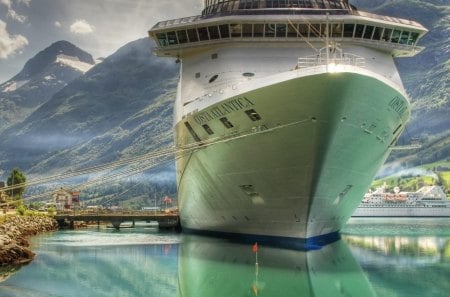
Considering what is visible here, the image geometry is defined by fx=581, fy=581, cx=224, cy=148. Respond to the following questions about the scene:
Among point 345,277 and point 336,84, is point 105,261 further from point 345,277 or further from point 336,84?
point 336,84

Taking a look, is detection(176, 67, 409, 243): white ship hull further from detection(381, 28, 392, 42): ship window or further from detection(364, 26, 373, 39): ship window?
detection(381, 28, 392, 42): ship window

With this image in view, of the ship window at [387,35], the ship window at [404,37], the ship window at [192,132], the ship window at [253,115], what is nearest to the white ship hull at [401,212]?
the ship window at [404,37]

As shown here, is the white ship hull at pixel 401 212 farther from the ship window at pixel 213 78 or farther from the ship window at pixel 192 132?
the ship window at pixel 192 132

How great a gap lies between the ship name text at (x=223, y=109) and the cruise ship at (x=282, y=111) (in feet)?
0.17

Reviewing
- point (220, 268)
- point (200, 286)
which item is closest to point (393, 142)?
point (220, 268)

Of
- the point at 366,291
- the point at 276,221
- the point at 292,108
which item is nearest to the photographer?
the point at 366,291

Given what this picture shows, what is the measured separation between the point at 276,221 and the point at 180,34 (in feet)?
41.2

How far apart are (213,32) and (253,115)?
29.6 ft

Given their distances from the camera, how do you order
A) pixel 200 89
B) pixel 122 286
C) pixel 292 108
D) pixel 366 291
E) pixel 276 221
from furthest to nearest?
pixel 200 89 → pixel 276 221 → pixel 292 108 → pixel 122 286 → pixel 366 291

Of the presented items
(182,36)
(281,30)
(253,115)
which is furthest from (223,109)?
(182,36)

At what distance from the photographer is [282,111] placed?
2350cm

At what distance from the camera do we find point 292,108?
23.3 metres

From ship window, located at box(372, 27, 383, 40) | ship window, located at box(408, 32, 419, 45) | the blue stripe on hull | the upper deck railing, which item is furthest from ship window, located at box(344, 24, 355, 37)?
the blue stripe on hull

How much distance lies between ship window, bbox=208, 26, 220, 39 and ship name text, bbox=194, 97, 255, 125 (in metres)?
6.28
